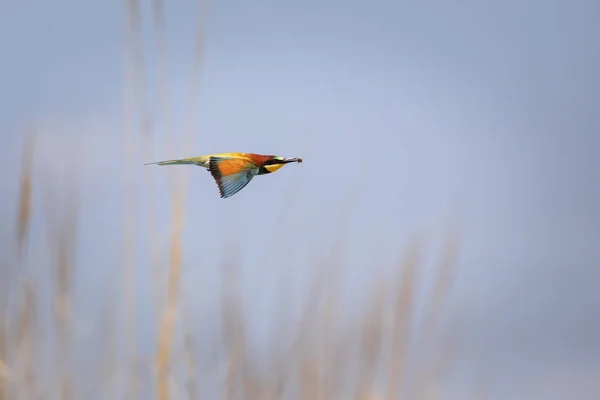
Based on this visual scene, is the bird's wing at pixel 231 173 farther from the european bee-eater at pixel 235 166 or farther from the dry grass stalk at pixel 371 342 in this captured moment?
the dry grass stalk at pixel 371 342

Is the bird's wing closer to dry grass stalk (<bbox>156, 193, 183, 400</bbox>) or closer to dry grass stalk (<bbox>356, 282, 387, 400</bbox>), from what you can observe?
dry grass stalk (<bbox>156, 193, 183, 400</bbox>)

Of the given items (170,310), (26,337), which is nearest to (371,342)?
(170,310)

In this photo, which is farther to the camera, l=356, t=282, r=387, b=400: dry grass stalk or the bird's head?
l=356, t=282, r=387, b=400: dry grass stalk

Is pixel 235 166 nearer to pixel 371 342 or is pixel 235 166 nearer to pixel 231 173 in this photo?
pixel 231 173

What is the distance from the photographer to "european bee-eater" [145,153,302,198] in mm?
765

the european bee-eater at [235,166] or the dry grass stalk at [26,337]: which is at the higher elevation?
the european bee-eater at [235,166]

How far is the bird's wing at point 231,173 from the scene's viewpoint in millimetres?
758

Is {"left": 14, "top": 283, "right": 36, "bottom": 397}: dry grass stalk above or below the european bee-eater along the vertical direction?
below

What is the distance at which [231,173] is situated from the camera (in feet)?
2.56

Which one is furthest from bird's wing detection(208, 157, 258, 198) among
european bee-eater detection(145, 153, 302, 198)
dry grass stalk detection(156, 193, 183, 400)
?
dry grass stalk detection(156, 193, 183, 400)

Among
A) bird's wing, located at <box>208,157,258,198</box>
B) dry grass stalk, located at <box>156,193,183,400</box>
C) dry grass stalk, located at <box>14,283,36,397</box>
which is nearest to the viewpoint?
bird's wing, located at <box>208,157,258,198</box>

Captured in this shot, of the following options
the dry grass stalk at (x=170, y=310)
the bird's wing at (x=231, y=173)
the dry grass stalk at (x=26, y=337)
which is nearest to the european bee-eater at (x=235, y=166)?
the bird's wing at (x=231, y=173)

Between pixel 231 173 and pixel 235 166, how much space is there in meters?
0.02

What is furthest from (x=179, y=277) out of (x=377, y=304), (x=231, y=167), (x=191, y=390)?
(x=377, y=304)
